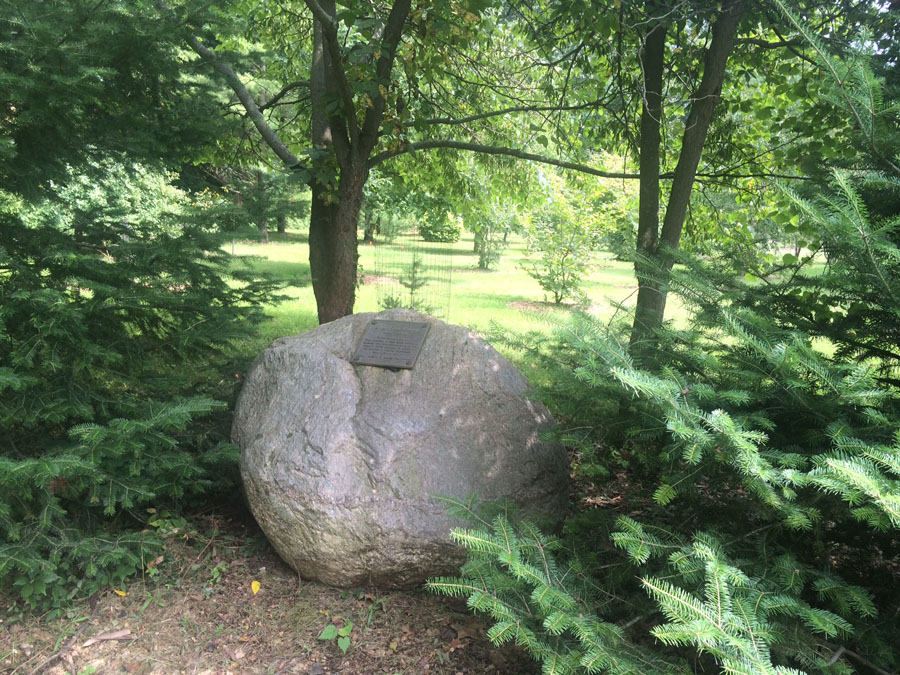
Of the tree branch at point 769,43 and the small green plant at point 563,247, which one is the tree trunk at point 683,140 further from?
the small green plant at point 563,247

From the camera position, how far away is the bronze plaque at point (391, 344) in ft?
12.2

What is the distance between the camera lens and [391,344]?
3.82m

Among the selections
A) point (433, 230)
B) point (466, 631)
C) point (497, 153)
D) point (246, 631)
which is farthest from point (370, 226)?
point (466, 631)

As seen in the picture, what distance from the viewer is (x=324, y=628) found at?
10.1ft

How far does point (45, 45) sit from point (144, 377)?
1.90 m

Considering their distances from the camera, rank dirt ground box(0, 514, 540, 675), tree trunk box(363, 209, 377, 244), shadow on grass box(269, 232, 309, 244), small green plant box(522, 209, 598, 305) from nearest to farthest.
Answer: dirt ground box(0, 514, 540, 675) < tree trunk box(363, 209, 377, 244) < small green plant box(522, 209, 598, 305) < shadow on grass box(269, 232, 309, 244)

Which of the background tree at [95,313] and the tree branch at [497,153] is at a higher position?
the tree branch at [497,153]

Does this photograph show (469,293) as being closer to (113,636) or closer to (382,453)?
(382,453)

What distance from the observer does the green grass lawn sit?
7.48m

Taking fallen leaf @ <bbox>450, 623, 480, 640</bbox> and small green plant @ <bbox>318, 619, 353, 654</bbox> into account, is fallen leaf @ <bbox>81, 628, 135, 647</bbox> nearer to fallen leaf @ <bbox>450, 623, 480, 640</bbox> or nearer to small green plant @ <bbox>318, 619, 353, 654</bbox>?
small green plant @ <bbox>318, 619, 353, 654</bbox>

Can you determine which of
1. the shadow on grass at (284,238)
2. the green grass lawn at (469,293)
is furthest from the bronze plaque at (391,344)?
the shadow on grass at (284,238)

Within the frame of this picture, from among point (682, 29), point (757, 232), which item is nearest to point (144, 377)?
point (682, 29)

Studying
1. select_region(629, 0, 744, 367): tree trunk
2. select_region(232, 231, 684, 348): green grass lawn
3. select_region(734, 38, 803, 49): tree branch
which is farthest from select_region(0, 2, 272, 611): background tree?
select_region(734, 38, 803, 49): tree branch

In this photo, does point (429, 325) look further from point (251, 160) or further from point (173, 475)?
point (251, 160)
